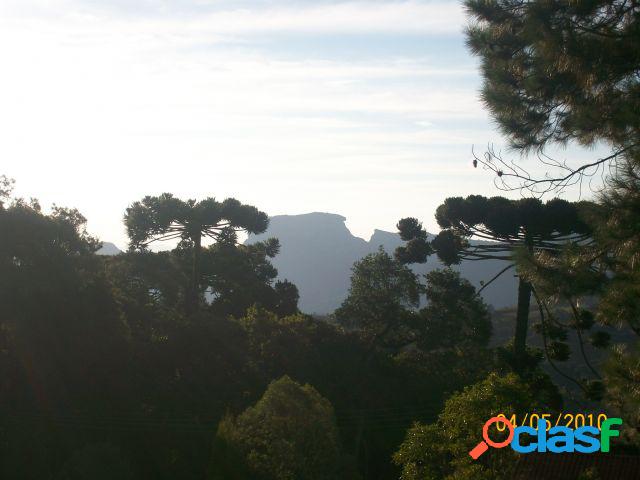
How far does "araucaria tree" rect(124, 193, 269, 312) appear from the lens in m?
37.2

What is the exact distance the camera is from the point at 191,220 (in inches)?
1516

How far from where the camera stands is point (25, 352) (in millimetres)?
26188

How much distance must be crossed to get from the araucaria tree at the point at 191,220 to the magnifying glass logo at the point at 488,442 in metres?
25.7

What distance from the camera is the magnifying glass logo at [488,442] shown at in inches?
539

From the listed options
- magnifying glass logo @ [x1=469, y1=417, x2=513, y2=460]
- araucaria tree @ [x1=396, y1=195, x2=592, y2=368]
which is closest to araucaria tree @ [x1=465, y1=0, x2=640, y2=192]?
magnifying glass logo @ [x1=469, y1=417, x2=513, y2=460]

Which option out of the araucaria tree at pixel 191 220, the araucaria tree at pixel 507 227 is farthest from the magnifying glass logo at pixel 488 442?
the araucaria tree at pixel 191 220

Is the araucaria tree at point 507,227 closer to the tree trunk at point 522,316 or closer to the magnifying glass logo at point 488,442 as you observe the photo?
the tree trunk at point 522,316

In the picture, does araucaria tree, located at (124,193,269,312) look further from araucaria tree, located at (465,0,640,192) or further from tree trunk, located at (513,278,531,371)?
araucaria tree, located at (465,0,640,192)

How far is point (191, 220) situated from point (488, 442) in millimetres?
26930

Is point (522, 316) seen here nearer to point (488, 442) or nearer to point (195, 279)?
point (488, 442)

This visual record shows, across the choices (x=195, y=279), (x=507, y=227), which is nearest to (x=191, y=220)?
(x=195, y=279)

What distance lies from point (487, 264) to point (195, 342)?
503ft

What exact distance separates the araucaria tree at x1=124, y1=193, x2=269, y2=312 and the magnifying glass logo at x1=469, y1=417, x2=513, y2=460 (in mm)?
25718

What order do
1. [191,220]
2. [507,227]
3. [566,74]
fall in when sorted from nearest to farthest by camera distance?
[566,74] → [507,227] → [191,220]
